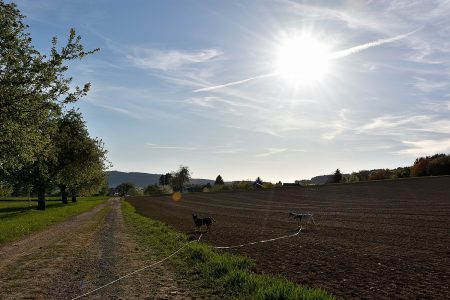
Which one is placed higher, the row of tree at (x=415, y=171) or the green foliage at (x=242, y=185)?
the row of tree at (x=415, y=171)

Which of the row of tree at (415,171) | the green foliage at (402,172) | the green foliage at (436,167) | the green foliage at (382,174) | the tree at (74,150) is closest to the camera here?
the tree at (74,150)

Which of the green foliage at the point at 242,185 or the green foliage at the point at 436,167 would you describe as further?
the green foliage at the point at 242,185

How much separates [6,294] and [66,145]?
167 feet

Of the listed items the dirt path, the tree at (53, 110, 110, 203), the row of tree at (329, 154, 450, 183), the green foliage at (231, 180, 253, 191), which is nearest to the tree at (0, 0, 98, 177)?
the dirt path

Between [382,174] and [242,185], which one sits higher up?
[382,174]

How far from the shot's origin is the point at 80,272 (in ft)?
44.0

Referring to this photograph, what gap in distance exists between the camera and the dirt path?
1068 centimetres

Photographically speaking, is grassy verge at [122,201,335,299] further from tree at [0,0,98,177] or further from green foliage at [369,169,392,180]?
green foliage at [369,169,392,180]

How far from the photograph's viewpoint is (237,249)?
18484 millimetres

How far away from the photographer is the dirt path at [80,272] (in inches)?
420

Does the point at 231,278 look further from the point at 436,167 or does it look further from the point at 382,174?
the point at 382,174

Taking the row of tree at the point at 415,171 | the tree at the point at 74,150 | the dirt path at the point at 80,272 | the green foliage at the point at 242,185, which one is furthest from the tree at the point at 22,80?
the green foliage at the point at 242,185

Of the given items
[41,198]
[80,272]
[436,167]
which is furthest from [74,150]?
[436,167]

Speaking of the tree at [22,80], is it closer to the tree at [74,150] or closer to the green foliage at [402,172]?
the tree at [74,150]
